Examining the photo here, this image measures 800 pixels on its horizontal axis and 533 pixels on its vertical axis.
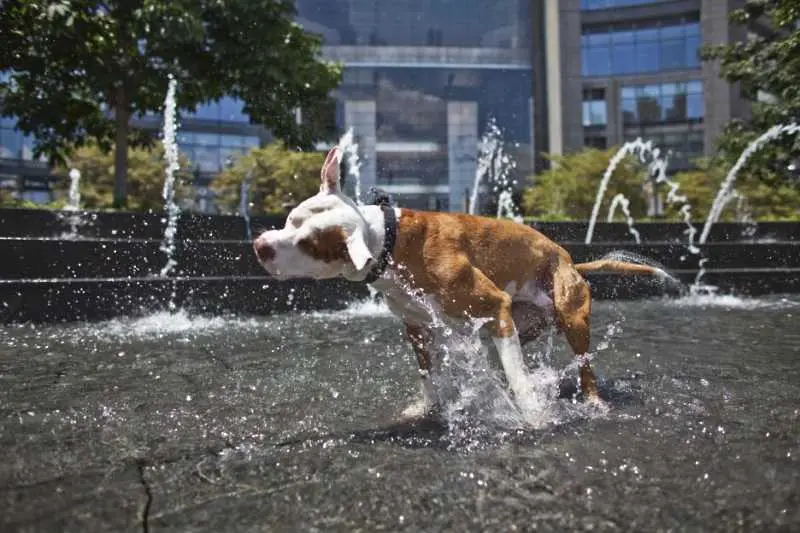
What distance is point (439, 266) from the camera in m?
3.23

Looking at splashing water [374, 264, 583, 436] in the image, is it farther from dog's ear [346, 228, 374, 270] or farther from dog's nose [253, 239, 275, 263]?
dog's nose [253, 239, 275, 263]

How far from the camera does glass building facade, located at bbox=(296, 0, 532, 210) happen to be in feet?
186

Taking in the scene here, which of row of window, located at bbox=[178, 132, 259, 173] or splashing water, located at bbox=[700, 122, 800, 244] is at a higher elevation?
row of window, located at bbox=[178, 132, 259, 173]

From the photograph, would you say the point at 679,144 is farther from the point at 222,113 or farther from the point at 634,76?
the point at 222,113

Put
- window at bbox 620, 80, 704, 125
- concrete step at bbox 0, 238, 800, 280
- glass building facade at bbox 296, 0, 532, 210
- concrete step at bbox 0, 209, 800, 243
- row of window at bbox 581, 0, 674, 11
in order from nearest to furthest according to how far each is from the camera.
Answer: concrete step at bbox 0, 238, 800, 280
concrete step at bbox 0, 209, 800, 243
window at bbox 620, 80, 704, 125
row of window at bbox 581, 0, 674, 11
glass building facade at bbox 296, 0, 532, 210

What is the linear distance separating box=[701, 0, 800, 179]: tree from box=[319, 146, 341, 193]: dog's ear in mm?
15465

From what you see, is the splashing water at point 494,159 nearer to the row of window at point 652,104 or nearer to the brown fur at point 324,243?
the row of window at point 652,104

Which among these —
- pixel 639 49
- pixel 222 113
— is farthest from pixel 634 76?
pixel 222 113

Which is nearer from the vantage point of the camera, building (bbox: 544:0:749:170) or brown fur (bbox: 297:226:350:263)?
brown fur (bbox: 297:226:350:263)

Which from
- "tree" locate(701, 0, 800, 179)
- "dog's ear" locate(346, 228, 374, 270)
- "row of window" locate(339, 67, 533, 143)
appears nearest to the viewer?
"dog's ear" locate(346, 228, 374, 270)

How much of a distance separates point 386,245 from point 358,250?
0.28 m

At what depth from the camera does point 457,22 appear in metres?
61.4

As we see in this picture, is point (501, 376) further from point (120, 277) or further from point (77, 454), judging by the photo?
point (120, 277)

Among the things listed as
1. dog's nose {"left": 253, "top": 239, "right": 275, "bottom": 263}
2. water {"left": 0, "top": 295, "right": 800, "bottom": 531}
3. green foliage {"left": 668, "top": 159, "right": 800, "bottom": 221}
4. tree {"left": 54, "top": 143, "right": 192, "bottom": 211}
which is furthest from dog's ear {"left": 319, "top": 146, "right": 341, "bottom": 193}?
tree {"left": 54, "top": 143, "right": 192, "bottom": 211}
